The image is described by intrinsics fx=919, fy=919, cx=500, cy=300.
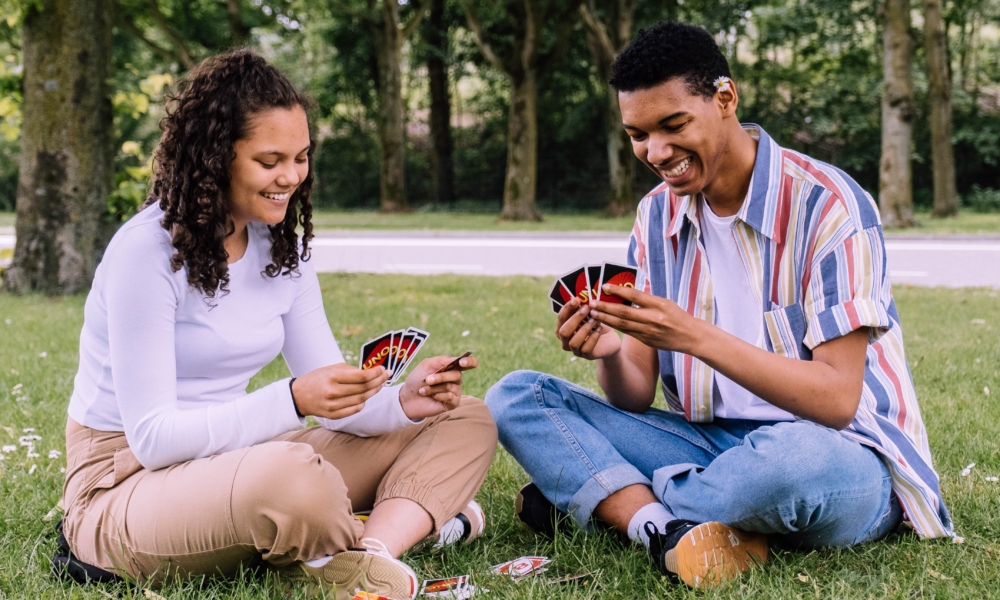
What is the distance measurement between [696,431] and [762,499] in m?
0.57

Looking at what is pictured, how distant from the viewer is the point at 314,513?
85.6 inches

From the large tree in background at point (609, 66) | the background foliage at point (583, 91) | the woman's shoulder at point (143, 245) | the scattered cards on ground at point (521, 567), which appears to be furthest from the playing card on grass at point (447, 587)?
the background foliage at point (583, 91)

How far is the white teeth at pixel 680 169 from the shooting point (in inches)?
98.7

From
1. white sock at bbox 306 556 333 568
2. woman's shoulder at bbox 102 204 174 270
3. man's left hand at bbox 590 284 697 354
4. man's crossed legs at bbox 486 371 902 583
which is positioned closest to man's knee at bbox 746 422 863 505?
man's crossed legs at bbox 486 371 902 583

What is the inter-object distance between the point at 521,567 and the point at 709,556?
0.51 meters

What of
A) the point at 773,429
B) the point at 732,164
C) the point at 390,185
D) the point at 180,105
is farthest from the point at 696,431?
the point at 390,185

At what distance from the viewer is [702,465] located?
2734mm

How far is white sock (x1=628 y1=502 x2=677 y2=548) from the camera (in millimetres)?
2510

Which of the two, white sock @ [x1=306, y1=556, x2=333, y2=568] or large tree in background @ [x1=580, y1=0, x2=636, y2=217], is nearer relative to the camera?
white sock @ [x1=306, y1=556, x2=333, y2=568]

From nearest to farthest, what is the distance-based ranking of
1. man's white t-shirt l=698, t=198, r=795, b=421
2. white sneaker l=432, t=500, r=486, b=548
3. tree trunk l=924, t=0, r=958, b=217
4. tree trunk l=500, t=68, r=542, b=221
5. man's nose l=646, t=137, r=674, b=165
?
1. man's nose l=646, t=137, r=674, b=165
2. man's white t-shirt l=698, t=198, r=795, b=421
3. white sneaker l=432, t=500, r=486, b=548
4. tree trunk l=924, t=0, r=958, b=217
5. tree trunk l=500, t=68, r=542, b=221

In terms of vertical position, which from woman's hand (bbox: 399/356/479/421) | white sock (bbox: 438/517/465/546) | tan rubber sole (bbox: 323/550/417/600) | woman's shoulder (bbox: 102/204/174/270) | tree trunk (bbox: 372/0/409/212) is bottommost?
white sock (bbox: 438/517/465/546)

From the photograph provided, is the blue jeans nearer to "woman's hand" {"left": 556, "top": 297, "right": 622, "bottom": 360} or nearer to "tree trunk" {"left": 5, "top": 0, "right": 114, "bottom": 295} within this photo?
"woman's hand" {"left": 556, "top": 297, "right": 622, "bottom": 360}

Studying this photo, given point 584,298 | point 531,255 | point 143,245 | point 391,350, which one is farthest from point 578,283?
point 531,255

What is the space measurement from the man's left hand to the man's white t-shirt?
16.4 inches
